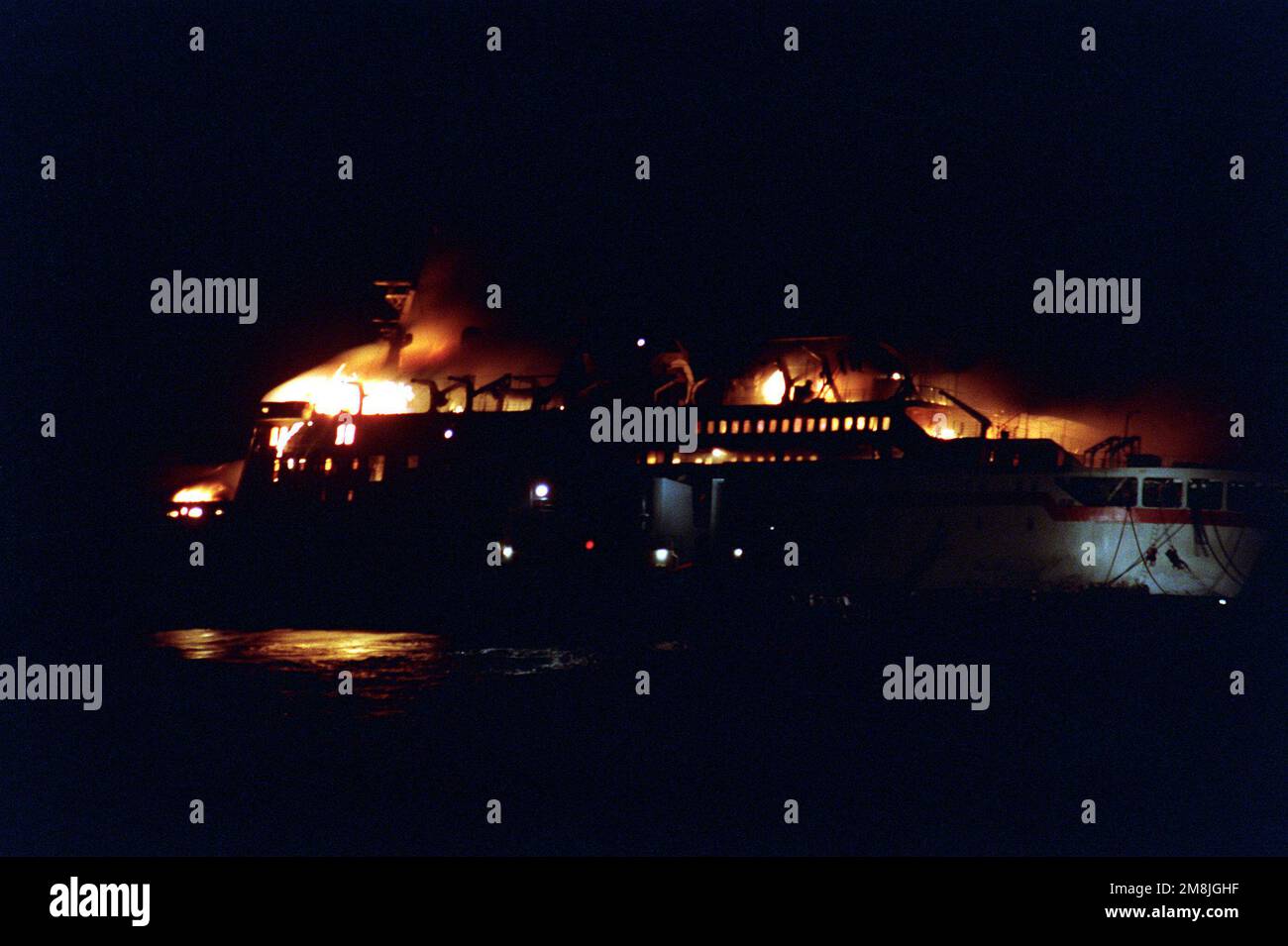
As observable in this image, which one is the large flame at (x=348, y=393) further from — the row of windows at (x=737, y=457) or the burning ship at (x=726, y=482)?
the row of windows at (x=737, y=457)

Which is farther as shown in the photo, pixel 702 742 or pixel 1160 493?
pixel 1160 493

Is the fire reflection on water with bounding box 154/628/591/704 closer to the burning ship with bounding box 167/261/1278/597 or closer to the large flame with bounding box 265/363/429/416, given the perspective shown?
the burning ship with bounding box 167/261/1278/597

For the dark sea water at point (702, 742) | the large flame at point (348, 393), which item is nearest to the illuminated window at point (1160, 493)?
the dark sea water at point (702, 742)

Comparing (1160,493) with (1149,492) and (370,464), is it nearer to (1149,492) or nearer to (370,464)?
(1149,492)

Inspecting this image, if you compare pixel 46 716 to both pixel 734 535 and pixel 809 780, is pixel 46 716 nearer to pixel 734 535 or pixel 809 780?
pixel 809 780

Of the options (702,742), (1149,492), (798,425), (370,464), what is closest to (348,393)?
(370,464)

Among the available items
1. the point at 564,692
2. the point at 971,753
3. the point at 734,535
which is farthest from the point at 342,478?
the point at 971,753
